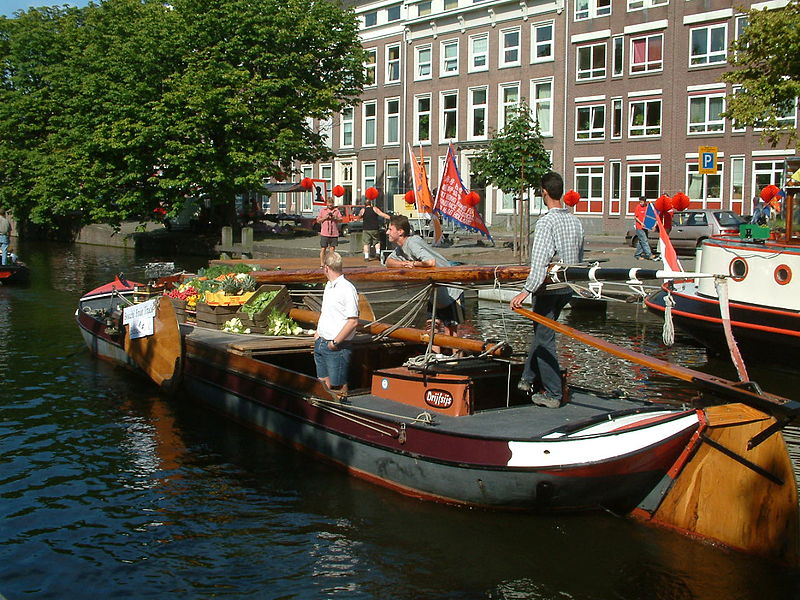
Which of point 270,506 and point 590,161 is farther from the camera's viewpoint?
point 590,161

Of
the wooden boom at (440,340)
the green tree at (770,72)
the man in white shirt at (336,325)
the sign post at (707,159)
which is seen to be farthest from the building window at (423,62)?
the man in white shirt at (336,325)

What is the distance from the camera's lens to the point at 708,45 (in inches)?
1567

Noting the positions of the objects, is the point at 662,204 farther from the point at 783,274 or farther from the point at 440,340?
the point at 440,340

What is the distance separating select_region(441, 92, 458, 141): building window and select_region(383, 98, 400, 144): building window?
148 inches

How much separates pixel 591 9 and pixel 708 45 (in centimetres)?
630

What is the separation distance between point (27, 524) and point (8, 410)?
433 centimetres

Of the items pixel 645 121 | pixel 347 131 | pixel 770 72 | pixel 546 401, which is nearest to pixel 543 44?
pixel 645 121

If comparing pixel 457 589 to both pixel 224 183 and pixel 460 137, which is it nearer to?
pixel 224 183

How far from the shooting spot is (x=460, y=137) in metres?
49.5

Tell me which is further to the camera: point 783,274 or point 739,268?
point 739,268

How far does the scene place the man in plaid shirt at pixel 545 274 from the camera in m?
8.32

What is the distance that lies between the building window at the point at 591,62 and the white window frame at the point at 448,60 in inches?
310

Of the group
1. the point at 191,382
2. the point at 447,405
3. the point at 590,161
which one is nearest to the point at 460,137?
the point at 590,161

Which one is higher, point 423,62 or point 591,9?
point 591,9
